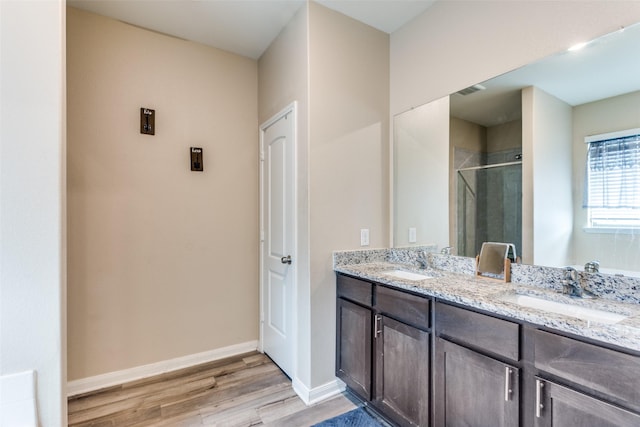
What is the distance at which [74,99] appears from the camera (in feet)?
7.20

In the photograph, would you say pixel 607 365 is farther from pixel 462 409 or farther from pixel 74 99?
pixel 74 99

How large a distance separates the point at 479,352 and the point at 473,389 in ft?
0.58

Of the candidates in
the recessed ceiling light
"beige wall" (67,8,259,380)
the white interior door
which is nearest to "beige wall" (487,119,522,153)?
the recessed ceiling light

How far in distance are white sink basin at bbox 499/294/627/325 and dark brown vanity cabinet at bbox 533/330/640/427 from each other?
0.63 feet

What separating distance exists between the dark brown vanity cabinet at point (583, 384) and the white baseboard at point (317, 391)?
4.43 feet

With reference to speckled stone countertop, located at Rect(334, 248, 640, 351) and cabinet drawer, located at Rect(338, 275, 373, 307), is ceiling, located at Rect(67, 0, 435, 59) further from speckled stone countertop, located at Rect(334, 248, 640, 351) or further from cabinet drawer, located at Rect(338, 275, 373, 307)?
cabinet drawer, located at Rect(338, 275, 373, 307)

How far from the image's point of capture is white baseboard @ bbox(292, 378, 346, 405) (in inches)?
82.5

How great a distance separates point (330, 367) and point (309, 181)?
4.44 ft

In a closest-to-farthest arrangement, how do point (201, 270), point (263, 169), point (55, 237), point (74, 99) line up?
point (55, 237) < point (74, 99) < point (201, 270) < point (263, 169)

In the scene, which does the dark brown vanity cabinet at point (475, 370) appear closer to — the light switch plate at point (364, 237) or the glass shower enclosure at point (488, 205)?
the glass shower enclosure at point (488, 205)

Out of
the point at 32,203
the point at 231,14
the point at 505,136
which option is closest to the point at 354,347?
the point at 505,136

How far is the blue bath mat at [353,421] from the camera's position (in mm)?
1871

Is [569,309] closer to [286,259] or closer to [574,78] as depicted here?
[574,78]

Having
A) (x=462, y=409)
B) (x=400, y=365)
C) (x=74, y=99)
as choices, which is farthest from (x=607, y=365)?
(x=74, y=99)
